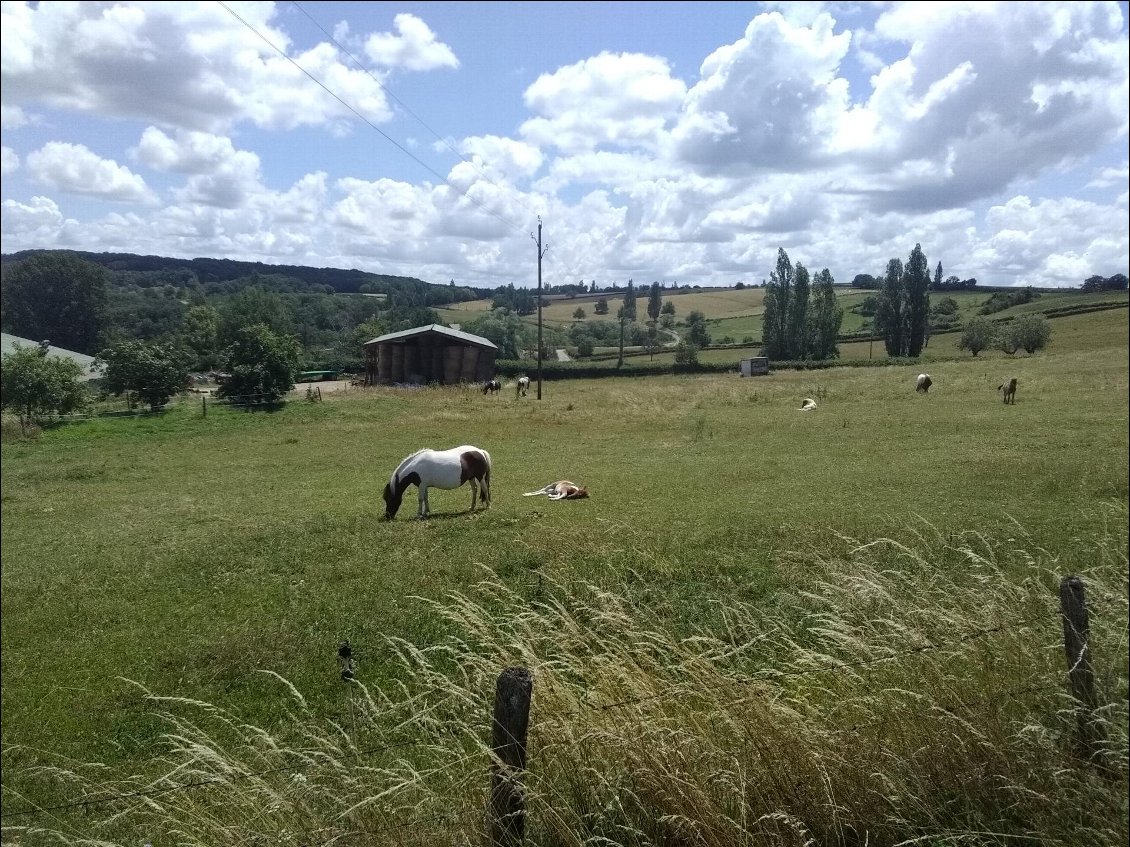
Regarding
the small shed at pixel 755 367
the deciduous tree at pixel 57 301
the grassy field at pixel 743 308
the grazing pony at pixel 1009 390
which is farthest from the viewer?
the grazing pony at pixel 1009 390

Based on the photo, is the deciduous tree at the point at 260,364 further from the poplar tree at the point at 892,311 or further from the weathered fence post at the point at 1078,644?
the poplar tree at the point at 892,311

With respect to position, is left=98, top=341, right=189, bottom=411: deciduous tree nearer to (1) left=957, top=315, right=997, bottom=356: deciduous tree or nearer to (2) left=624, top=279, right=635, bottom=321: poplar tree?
(2) left=624, top=279, right=635, bottom=321: poplar tree

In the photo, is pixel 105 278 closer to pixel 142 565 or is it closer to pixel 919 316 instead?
pixel 142 565

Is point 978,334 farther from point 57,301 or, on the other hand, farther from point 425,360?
point 57,301

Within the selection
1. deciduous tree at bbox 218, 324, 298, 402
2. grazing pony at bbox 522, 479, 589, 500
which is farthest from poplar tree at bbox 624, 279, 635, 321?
deciduous tree at bbox 218, 324, 298, 402

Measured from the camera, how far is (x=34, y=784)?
5262 mm

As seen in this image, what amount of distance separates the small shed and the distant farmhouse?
7872mm

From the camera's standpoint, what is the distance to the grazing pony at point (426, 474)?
10.8 meters

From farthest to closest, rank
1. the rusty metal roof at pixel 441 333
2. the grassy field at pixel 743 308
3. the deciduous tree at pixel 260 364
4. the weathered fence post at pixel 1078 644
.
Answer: the grassy field at pixel 743 308 < the rusty metal roof at pixel 441 333 < the deciduous tree at pixel 260 364 < the weathered fence post at pixel 1078 644

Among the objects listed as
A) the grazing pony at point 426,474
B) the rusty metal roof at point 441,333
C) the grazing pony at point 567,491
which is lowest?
the grazing pony at point 567,491

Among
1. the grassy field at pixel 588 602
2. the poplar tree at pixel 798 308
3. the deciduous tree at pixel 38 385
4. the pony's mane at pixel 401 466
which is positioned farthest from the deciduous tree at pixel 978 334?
the deciduous tree at pixel 38 385

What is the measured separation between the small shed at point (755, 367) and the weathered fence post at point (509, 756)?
7636 mm

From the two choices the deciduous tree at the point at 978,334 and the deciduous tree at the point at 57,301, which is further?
the deciduous tree at the point at 978,334

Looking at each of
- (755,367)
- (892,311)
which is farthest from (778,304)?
(755,367)
